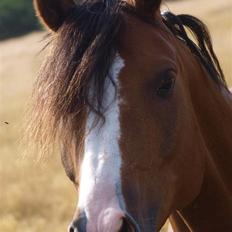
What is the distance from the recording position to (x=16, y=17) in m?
26.7

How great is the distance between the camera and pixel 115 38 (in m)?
2.68

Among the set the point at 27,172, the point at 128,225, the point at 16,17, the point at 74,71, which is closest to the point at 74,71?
the point at 74,71

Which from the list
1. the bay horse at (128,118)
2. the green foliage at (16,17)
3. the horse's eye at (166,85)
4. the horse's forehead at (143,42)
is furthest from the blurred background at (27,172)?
the green foliage at (16,17)

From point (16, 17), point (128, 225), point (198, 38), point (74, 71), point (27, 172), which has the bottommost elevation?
point (16, 17)

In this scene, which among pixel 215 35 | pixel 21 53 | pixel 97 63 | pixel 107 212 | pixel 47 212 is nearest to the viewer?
pixel 107 212

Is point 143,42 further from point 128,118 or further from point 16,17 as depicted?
point 16,17

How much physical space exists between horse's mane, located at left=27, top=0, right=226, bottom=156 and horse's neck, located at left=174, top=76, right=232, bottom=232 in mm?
630

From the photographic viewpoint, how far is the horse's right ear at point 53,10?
2.88 m

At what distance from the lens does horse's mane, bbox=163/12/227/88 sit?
10.5 ft

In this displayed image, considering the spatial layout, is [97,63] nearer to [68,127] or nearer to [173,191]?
[68,127]

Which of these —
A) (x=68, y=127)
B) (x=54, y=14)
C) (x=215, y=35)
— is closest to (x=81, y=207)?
(x=68, y=127)

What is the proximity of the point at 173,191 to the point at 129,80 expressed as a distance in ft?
1.70

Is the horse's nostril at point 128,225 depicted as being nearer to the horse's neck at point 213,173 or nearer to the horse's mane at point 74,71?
the horse's mane at point 74,71

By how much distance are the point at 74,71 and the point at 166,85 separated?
39 centimetres
